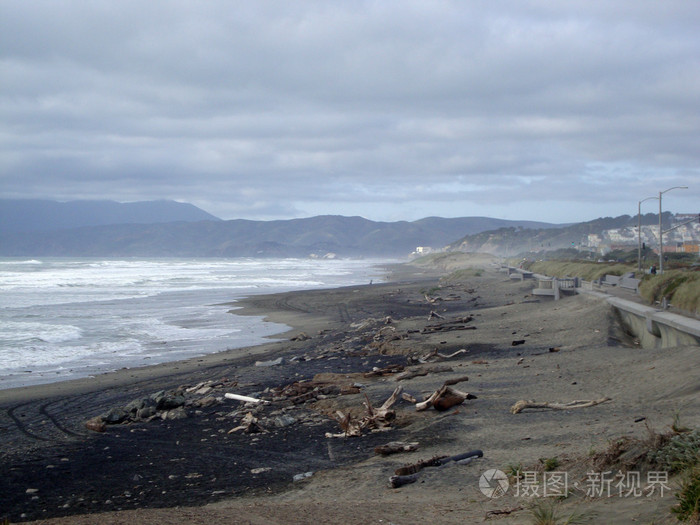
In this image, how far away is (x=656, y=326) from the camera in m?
16.6

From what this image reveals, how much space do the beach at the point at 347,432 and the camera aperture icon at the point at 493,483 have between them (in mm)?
55

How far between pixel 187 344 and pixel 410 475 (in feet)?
54.2

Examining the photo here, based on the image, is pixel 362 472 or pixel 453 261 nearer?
pixel 362 472

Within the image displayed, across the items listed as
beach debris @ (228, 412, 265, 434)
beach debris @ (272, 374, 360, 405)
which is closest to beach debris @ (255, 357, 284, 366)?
beach debris @ (272, 374, 360, 405)

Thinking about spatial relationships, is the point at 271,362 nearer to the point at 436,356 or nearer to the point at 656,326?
the point at 436,356

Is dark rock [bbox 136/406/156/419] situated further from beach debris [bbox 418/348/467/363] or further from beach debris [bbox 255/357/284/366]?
beach debris [bbox 418/348/467/363]

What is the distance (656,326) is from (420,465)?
12324 mm

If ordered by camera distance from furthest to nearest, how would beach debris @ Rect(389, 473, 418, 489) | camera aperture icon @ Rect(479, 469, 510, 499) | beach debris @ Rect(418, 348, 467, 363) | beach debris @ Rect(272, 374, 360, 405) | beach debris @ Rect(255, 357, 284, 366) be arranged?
beach debris @ Rect(255, 357, 284, 366) < beach debris @ Rect(418, 348, 467, 363) < beach debris @ Rect(272, 374, 360, 405) < beach debris @ Rect(389, 473, 418, 489) < camera aperture icon @ Rect(479, 469, 510, 499)

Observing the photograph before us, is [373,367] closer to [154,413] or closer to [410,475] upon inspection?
[154,413]

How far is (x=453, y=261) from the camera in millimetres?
107688

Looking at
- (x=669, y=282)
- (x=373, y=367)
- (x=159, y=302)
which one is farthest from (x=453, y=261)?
(x=373, y=367)

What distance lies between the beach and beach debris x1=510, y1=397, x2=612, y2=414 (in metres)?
0.07

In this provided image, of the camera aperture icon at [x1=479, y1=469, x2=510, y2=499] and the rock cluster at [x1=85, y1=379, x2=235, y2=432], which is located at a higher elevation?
the camera aperture icon at [x1=479, y1=469, x2=510, y2=499]

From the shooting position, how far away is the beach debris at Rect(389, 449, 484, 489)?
668 centimetres
